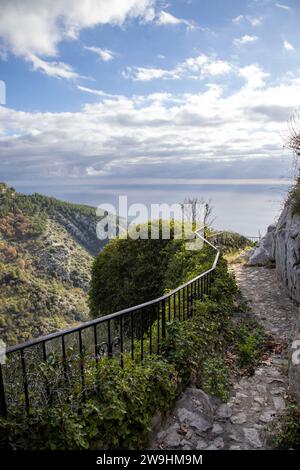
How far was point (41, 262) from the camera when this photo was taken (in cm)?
6712

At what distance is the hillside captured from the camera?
52.1 meters

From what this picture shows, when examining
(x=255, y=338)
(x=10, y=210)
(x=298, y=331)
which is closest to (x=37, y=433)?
(x=298, y=331)

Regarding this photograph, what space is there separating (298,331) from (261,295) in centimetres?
463

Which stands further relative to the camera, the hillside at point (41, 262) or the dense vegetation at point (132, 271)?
the hillside at point (41, 262)

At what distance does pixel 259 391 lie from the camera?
482cm

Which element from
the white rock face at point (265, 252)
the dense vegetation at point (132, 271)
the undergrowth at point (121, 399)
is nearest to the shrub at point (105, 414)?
the undergrowth at point (121, 399)

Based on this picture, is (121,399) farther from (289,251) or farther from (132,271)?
(132,271)

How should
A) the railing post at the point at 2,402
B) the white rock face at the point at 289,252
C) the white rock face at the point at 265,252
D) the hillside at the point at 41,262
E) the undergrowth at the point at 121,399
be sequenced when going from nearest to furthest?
the railing post at the point at 2,402 → the undergrowth at the point at 121,399 → the white rock face at the point at 289,252 → the white rock face at the point at 265,252 → the hillside at the point at 41,262

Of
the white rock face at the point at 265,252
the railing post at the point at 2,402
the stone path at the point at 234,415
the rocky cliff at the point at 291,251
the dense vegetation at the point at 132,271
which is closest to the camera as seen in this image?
the railing post at the point at 2,402

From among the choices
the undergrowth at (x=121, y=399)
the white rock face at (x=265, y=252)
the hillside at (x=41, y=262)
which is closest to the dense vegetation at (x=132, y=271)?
the white rock face at (x=265, y=252)

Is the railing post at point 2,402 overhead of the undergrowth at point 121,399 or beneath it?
A: overhead

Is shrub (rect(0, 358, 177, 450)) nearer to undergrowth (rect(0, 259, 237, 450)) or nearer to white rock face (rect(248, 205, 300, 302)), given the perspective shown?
undergrowth (rect(0, 259, 237, 450))

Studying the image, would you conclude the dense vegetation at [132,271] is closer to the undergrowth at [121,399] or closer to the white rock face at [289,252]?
the white rock face at [289,252]

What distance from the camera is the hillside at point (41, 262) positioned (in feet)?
171
